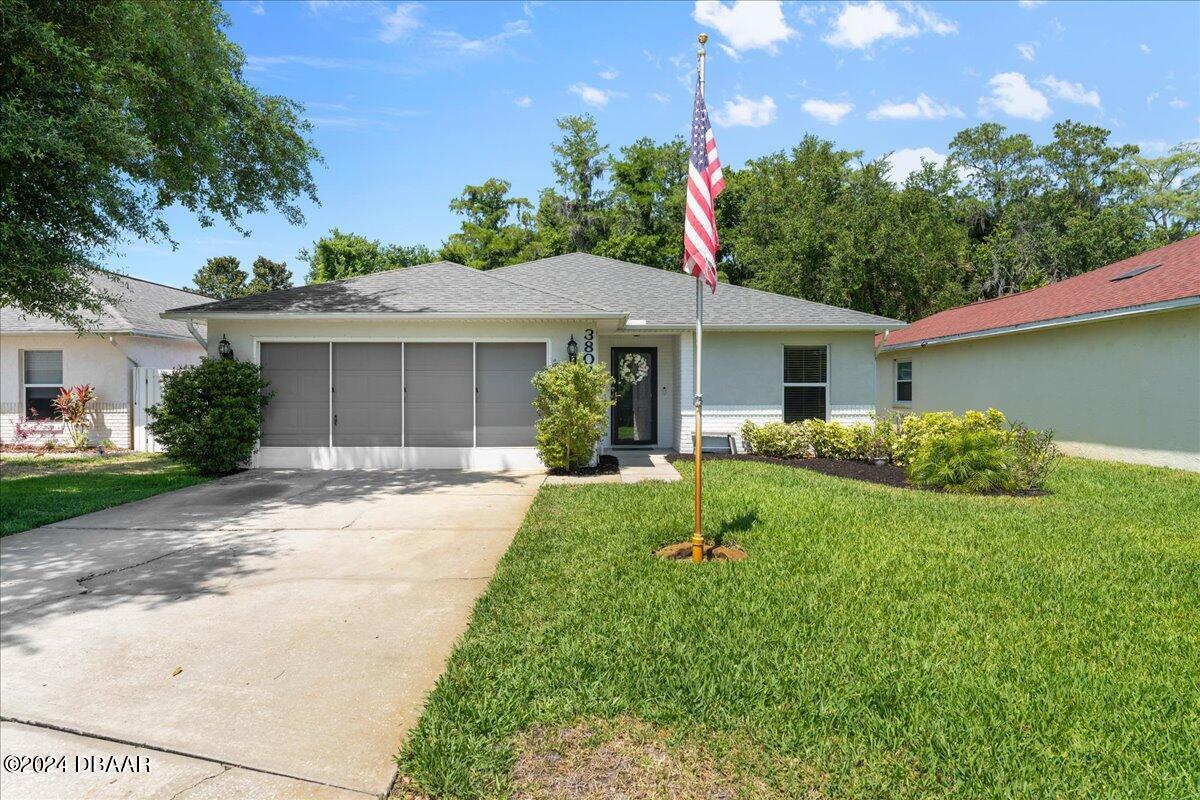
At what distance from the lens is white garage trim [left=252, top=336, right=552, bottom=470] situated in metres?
10.6

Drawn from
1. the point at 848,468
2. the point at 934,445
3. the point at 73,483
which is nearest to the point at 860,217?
the point at 848,468

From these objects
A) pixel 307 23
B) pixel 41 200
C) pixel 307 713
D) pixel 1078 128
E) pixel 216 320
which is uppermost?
pixel 1078 128

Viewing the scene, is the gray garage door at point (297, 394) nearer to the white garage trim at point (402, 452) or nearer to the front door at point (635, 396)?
the white garage trim at point (402, 452)

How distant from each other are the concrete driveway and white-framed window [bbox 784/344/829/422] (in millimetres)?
7736

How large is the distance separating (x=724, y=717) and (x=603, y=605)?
1445mm

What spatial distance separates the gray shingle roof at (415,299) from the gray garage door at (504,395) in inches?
32.7

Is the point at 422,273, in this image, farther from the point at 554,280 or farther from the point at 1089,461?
the point at 1089,461

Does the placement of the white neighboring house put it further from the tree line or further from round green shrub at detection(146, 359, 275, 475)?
the tree line

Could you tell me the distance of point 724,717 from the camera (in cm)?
274

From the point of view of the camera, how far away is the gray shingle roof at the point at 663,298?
1229 centimetres

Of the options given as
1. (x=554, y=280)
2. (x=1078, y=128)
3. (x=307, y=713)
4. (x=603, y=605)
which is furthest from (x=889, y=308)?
(x=307, y=713)

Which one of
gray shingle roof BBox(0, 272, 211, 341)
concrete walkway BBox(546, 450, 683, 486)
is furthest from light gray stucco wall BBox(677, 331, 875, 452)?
gray shingle roof BBox(0, 272, 211, 341)

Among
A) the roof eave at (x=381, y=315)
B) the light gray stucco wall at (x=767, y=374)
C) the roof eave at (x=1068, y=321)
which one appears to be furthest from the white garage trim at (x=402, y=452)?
the roof eave at (x=1068, y=321)

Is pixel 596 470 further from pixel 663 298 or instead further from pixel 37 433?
pixel 37 433
